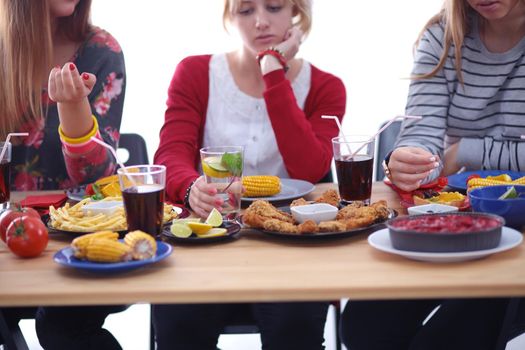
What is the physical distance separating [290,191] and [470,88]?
25.2 inches

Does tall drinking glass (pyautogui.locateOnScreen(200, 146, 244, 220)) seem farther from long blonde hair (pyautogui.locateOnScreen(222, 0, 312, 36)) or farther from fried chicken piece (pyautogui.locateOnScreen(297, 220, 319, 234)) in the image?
long blonde hair (pyautogui.locateOnScreen(222, 0, 312, 36))

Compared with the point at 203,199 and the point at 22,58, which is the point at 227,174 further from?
the point at 22,58

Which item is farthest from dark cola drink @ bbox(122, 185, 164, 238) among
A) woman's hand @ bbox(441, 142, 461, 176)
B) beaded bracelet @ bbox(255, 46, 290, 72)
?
woman's hand @ bbox(441, 142, 461, 176)

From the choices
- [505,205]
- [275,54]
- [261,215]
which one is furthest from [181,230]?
[275,54]

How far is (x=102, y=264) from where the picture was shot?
1.11 metres

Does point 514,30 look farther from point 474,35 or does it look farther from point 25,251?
point 25,251

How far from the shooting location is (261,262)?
1.16 m

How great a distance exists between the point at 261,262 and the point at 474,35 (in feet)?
3.79

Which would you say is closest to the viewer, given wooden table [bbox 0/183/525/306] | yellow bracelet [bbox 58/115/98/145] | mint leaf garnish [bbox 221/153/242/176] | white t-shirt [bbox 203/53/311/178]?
wooden table [bbox 0/183/525/306]

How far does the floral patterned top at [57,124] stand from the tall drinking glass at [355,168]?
30.1 inches

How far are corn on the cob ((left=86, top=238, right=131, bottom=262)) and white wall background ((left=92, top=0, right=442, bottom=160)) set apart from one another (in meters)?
2.77

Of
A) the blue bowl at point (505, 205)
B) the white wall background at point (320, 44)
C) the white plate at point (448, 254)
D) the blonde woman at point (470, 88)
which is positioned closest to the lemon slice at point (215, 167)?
the white plate at point (448, 254)

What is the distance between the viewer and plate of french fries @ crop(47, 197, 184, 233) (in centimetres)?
132

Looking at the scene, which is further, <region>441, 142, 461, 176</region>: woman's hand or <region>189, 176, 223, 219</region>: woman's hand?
<region>441, 142, 461, 176</region>: woman's hand
